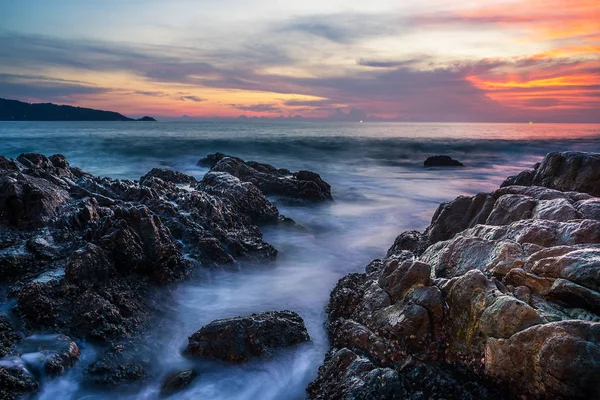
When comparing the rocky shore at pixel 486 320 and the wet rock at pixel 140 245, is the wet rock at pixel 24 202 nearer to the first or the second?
the wet rock at pixel 140 245

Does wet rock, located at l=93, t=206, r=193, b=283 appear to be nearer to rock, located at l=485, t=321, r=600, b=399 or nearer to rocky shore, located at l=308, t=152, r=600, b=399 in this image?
rocky shore, located at l=308, t=152, r=600, b=399

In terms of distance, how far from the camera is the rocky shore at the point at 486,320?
370cm

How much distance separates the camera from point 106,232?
23.7 ft

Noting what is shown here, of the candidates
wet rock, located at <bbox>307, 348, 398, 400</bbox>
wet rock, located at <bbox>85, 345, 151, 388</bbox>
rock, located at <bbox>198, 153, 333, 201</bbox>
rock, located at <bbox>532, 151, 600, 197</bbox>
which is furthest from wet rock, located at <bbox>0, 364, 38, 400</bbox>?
rock, located at <bbox>198, 153, 333, 201</bbox>

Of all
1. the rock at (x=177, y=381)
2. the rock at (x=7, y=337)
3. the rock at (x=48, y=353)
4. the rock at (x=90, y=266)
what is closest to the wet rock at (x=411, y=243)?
the rock at (x=177, y=381)

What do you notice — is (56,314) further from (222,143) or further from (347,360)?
(222,143)

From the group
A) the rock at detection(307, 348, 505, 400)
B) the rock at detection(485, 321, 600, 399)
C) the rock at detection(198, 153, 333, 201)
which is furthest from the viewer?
the rock at detection(198, 153, 333, 201)

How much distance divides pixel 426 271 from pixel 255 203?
7403 mm

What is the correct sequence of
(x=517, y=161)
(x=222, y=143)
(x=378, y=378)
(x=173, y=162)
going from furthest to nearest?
(x=222, y=143), (x=517, y=161), (x=173, y=162), (x=378, y=378)

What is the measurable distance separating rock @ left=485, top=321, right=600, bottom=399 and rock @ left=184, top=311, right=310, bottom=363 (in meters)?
2.93

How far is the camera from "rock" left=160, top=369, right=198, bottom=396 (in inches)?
207

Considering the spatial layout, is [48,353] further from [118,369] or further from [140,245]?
[140,245]

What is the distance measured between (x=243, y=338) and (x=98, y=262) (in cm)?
267

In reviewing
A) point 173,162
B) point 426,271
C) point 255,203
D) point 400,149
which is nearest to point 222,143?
point 173,162
